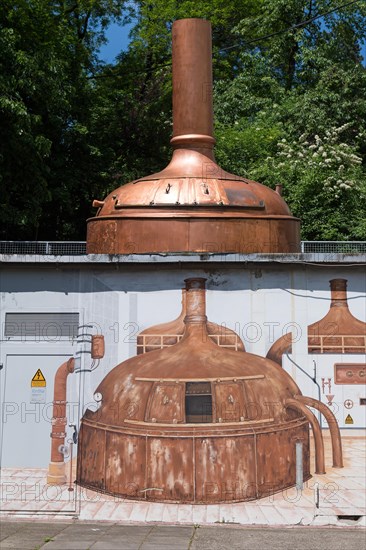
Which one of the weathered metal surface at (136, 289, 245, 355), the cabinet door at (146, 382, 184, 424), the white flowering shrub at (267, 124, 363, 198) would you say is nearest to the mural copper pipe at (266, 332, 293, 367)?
the weathered metal surface at (136, 289, 245, 355)

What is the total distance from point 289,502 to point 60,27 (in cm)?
→ 2207

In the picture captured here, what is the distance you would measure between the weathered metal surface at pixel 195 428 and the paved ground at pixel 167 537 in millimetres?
564

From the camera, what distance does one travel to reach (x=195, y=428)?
8812 mm

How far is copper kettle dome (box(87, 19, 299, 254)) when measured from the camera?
1071cm

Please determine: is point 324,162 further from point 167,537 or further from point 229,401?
point 167,537

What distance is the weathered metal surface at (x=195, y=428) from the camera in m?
8.80

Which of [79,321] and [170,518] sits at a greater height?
[79,321]

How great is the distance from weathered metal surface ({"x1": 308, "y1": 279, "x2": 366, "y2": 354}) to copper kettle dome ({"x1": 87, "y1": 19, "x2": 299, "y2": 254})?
205 centimetres

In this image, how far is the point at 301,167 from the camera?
23.6m

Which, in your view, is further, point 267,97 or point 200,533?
point 267,97

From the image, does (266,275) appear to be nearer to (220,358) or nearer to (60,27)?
(220,358)

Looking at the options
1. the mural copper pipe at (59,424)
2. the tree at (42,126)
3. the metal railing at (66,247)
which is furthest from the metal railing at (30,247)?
the tree at (42,126)

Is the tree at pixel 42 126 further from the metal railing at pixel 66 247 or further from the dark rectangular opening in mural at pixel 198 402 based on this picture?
the dark rectangular opening in mural at pixel 198 402

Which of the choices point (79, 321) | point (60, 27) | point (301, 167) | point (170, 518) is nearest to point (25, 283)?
point (79, 321)
